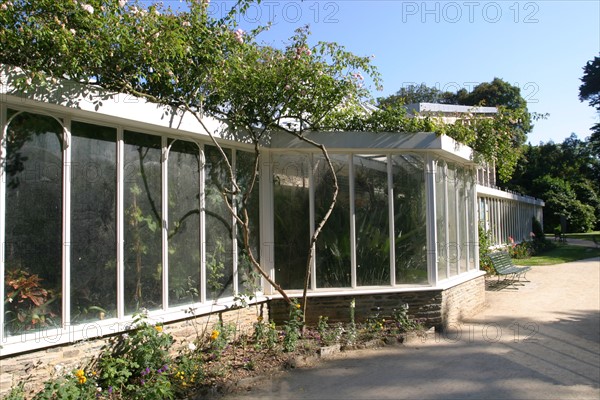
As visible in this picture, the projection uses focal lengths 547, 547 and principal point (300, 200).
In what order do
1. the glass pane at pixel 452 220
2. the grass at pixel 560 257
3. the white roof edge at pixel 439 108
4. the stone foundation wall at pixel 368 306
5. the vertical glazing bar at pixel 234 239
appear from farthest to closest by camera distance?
the grass at pixel 560 257 < the white roof edge at pixel 439 108 < the glass pane at pixel 452 220 < the stone foundation wall at pixel 368 306 < the vertical glazing bar at pixel 234 239

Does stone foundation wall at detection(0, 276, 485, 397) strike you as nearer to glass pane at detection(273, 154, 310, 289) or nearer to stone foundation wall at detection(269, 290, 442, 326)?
stone foundation wall at detection(269, 290, 442, 326)

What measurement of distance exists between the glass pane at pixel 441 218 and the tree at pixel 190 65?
2137 millimetres

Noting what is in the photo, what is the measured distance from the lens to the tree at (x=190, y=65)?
215 inches

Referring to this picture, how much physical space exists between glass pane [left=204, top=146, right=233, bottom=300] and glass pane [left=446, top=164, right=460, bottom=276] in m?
4.10

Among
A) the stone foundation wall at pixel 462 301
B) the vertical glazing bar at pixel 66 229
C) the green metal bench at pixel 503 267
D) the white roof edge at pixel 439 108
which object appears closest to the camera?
the vertical glazing bar at pixel 66 229

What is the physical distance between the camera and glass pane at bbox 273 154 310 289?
8.50 meters

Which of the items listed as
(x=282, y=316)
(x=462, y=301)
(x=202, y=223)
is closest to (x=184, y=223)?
(x=202, y=223)

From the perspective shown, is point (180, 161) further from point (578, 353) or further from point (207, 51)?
point (578, 353)

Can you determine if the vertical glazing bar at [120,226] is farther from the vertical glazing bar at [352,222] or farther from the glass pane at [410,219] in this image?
the glass pane at [410,219]

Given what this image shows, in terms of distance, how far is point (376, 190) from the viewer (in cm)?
876

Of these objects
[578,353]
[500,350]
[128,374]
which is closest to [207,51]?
[128,374]

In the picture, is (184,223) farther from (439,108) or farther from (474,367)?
(439,108)

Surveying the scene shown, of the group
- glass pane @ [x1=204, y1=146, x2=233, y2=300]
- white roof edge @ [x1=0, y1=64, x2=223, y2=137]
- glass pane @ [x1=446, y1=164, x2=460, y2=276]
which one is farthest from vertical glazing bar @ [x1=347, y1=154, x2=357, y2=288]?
white roof edge @ [x1=0, y1=64, x2=223, y2=137]

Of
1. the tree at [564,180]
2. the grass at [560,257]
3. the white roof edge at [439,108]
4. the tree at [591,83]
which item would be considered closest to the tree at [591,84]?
the tree at [591,83]
